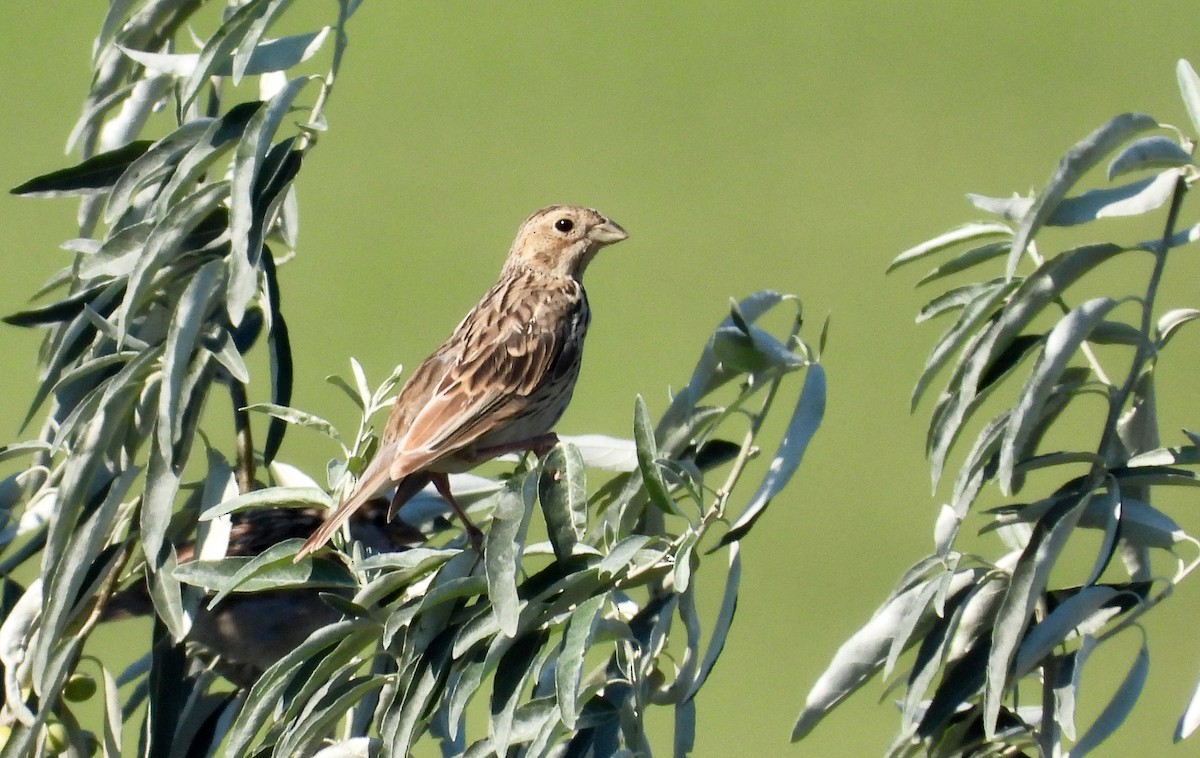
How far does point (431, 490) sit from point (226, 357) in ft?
3.34

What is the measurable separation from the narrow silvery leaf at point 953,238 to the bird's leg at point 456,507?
31.8 inches

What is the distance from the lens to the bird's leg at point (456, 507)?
2484 mm

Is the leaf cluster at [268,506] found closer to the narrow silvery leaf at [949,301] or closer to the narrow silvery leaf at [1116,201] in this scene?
the narrow silvery leaf at [949,301]

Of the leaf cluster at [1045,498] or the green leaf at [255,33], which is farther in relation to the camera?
the green leaf at [255,33]

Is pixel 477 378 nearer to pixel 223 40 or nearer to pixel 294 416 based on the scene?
pixel 294 416

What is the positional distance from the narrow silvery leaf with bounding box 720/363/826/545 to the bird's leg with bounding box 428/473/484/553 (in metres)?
0.65

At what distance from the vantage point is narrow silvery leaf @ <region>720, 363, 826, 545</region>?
6.17 feet

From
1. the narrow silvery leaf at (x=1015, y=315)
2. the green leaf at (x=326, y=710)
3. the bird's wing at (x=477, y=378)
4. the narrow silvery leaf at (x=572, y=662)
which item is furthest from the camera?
the bird's wing at (x=477, y=378)

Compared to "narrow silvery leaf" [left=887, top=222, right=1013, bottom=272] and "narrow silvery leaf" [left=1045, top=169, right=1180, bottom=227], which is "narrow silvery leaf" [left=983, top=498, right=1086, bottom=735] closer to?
"narrow silvery leaf" [left=1045, top=169, right=1180, bottom=227]

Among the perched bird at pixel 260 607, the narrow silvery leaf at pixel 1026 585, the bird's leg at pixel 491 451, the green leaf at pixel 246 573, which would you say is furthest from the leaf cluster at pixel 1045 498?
the perched bird at pixel 260 607

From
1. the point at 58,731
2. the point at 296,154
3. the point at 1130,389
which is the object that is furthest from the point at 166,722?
the point at 1130,389

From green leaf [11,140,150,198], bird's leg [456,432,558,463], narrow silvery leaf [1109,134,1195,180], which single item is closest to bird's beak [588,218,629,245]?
bird's leg [456,432,558,463]

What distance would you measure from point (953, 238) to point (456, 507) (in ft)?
3.30

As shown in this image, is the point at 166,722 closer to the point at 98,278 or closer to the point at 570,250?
the point at 98,278
